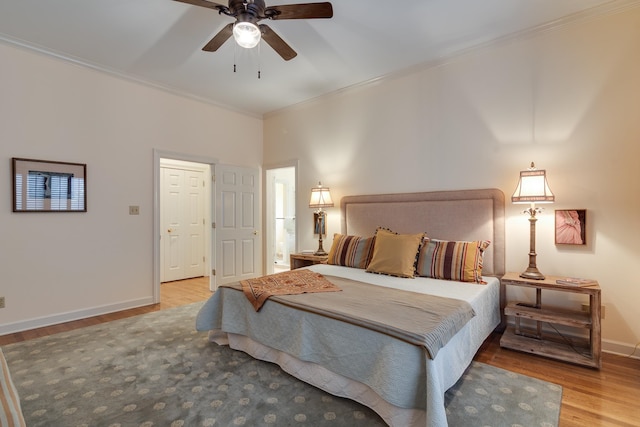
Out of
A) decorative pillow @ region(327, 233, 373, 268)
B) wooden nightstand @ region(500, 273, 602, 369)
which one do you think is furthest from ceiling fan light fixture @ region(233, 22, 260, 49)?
wooden nightstand @ region(500, 273, 602, 369)

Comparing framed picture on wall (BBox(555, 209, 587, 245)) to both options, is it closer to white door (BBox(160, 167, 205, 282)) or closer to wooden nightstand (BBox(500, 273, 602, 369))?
wooden nightstand (BBox(500, 273, 602, 369))

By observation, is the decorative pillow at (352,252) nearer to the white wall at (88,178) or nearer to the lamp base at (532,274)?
the lamp base at (532,274)

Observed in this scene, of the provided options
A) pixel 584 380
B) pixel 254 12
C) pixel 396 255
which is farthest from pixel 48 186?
pixel 584 380

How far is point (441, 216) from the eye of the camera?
349 centimetres

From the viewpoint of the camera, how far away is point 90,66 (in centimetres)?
364

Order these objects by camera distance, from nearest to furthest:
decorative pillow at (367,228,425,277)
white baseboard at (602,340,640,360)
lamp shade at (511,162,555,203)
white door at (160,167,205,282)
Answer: white baseboard at (602,340,640,360), lamp shade at (511,162,555,203), decorative pillow at (367,228,425,277), white door at (160,167,205,282)

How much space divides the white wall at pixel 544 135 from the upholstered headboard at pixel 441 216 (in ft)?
0.40

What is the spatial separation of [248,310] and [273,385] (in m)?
0.62

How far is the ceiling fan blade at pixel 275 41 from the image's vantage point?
234cm

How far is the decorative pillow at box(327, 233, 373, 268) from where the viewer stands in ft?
11.8

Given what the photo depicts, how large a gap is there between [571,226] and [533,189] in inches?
19.5

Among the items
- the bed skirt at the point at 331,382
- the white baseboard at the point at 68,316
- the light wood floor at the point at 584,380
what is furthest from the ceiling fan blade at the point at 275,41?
the white baseboard at the point at 68,316

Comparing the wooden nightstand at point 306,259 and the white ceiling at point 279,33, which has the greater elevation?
the white ceiling at point 279,33

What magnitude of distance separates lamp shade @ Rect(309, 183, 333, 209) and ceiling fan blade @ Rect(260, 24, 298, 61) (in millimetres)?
2043
